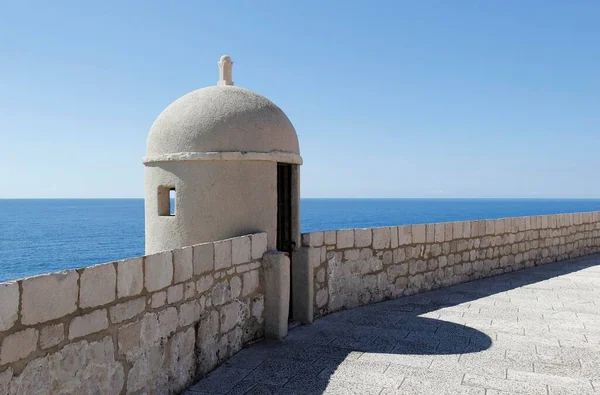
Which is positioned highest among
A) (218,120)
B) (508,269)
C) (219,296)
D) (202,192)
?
(218,120)

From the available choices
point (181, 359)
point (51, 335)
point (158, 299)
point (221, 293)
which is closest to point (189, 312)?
point (181, 359)

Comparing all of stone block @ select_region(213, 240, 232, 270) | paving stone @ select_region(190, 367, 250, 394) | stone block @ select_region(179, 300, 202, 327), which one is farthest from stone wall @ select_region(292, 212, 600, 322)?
stone block @ select_region(179, 300, 202, 327)

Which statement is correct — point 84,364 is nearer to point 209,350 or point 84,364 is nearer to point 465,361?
point 209,350

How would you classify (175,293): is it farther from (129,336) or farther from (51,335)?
(51,335)

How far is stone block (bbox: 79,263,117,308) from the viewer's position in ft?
11.0

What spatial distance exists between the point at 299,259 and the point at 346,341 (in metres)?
1.38

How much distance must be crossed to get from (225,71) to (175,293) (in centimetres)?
380

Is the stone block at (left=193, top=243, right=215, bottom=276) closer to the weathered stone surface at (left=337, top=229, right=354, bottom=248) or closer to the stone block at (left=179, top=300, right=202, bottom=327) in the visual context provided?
the stone block at (left=179, top=300, right=202, bottom=327)

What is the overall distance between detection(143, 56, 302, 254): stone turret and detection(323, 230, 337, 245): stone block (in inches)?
36.3

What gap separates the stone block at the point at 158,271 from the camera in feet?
13.4

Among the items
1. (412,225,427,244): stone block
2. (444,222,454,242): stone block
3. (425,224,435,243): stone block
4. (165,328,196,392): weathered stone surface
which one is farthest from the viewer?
(444,222,454,242): stone block

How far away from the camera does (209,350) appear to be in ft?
16.4

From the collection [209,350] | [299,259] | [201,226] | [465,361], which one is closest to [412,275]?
[299,259]

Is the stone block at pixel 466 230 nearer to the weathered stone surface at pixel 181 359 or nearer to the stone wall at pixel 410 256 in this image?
the stone wall at pixel 410 256
